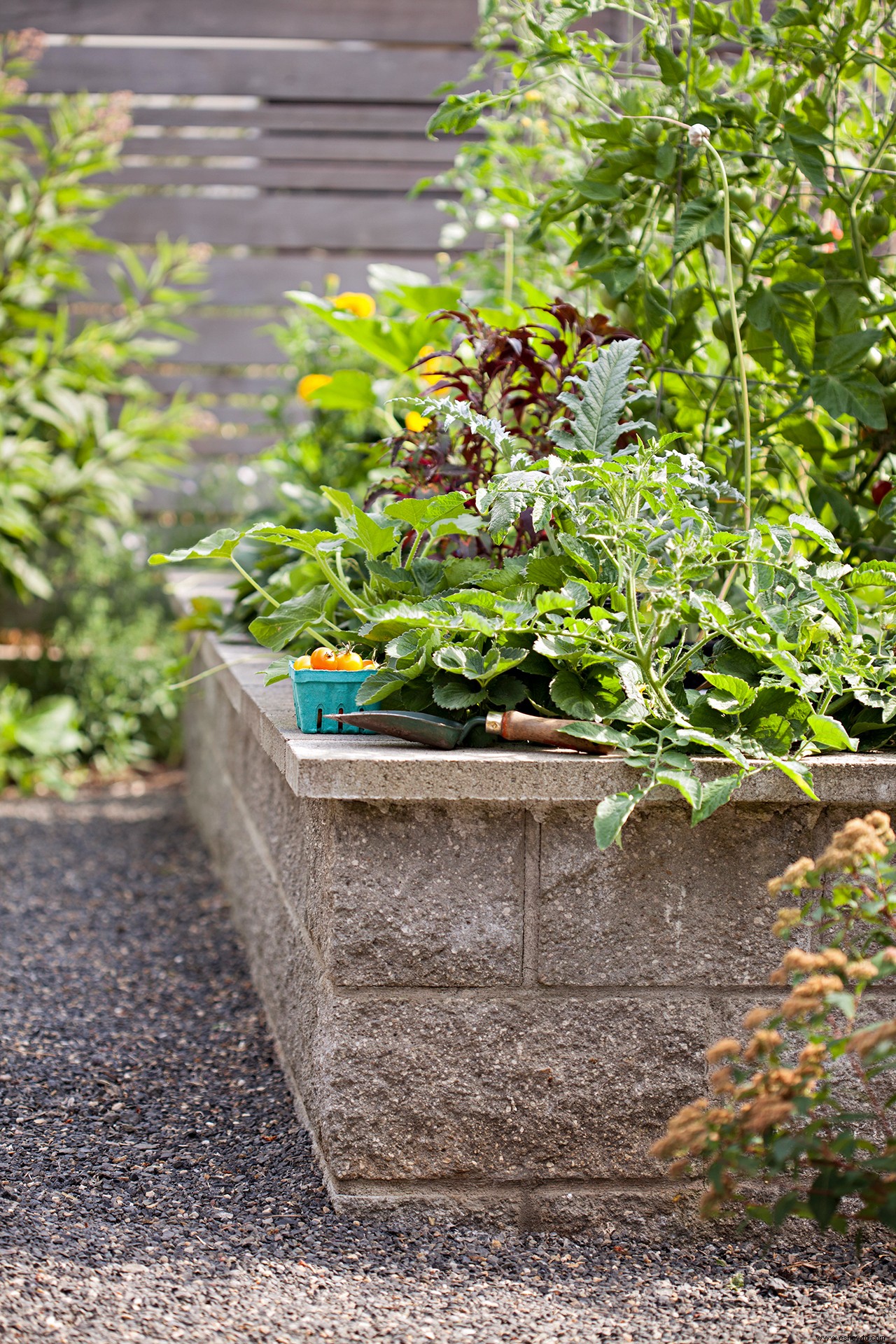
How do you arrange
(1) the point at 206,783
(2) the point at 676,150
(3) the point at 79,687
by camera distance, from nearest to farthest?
1. (2) the point at 676,150
2. (1) the point at 206,783
3. (3) the point at 79,687

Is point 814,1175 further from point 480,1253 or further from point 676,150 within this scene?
point 676,150

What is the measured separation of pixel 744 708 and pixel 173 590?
2188 mm

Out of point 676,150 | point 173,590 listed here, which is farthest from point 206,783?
point 676,150

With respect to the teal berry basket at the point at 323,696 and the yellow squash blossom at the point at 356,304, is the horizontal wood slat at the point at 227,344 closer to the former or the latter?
the yellow squash blossom at the point at 356,304

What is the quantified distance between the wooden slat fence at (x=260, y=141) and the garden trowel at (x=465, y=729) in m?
3.08

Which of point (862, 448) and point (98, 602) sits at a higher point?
point (862, 448)

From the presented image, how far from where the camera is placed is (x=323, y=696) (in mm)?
1419

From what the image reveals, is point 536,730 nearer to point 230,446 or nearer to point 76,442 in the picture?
point 76,442

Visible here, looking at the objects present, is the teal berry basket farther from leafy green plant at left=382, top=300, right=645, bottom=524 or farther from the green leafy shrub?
the green leafy shrub

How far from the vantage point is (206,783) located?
3.07 metres

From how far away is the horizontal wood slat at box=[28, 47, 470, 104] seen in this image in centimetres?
413

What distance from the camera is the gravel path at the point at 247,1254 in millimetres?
1166

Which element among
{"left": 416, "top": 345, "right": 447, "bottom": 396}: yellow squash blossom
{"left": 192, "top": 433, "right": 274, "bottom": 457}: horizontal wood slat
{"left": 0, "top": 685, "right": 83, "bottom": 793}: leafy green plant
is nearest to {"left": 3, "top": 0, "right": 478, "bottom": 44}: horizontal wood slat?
{"left": 192, "top": 433, "right": 274, "bottom": 457}: horizontal wood slat

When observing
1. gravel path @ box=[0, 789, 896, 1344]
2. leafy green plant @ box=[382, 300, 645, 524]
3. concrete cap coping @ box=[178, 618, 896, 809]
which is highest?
leafy green plant @ box=[382, 300, 645, 524]
